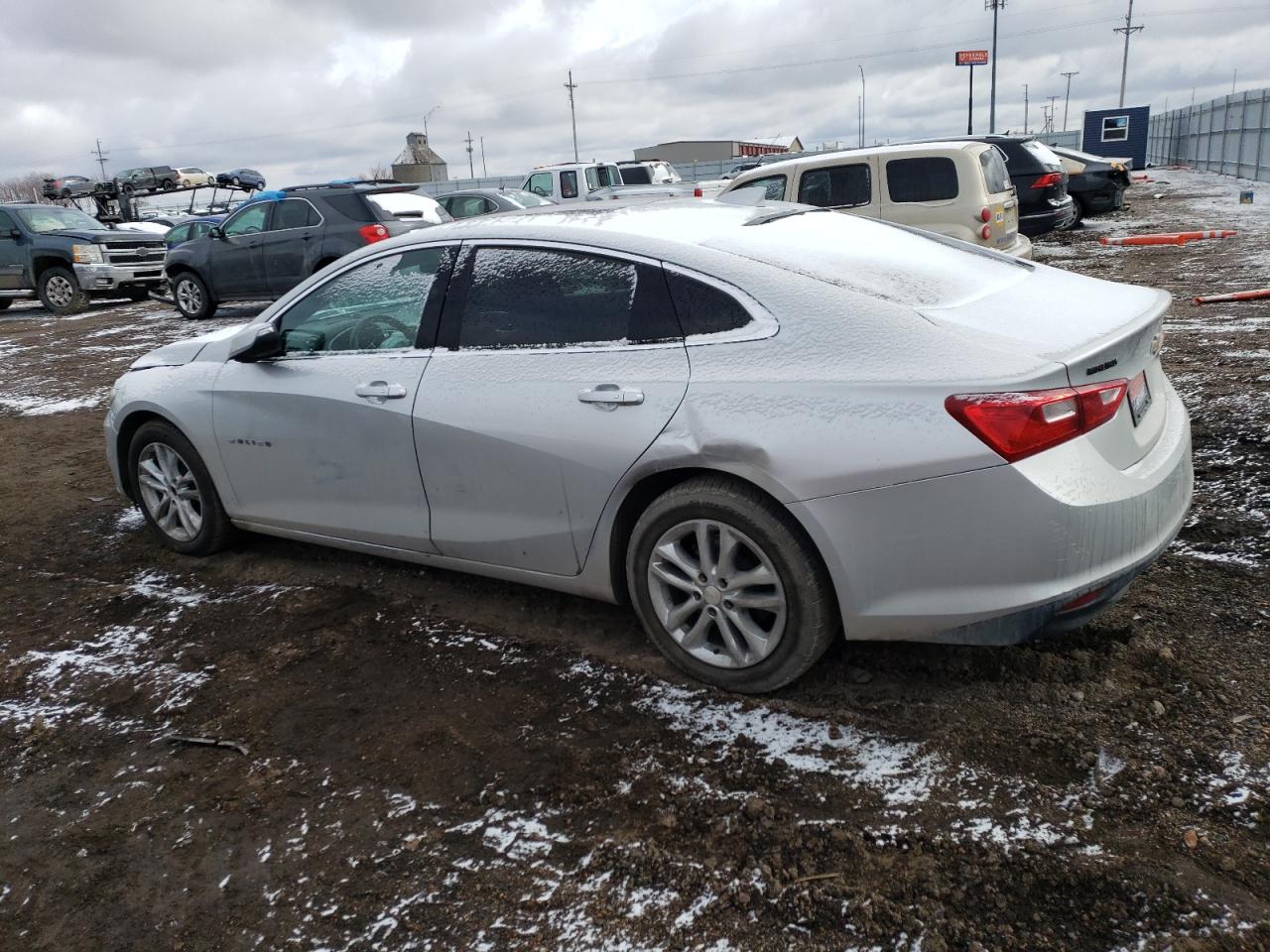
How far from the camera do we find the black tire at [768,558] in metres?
2.86

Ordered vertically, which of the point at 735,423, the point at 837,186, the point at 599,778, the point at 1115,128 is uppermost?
the point at 1115,128

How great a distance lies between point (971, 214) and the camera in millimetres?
10219

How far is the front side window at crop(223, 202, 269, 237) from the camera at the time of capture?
43.0ft

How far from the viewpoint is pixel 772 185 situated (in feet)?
36.5

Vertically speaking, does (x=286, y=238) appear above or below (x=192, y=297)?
above

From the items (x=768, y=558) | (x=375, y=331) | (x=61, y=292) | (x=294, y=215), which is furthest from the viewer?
(x=61, y=292)

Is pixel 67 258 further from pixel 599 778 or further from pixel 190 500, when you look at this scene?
pixel 599 778

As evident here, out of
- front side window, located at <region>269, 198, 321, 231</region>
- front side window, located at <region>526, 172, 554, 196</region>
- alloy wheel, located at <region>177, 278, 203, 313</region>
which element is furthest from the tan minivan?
front side window, located at <region>526, 172, 554, 196</region>

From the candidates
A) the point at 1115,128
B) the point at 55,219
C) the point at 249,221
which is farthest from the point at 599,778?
the point at 1115,128

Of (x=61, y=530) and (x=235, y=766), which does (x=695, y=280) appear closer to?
(x=235, y=766)

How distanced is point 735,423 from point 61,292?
58.7 ft

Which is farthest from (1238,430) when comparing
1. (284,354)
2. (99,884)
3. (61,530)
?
(61,530)

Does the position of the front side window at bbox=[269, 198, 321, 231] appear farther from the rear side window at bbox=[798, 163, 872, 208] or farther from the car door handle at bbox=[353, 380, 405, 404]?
the car door handle at bbox=[353, 380, 405, 404]

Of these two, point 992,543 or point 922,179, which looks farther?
point 922,179
